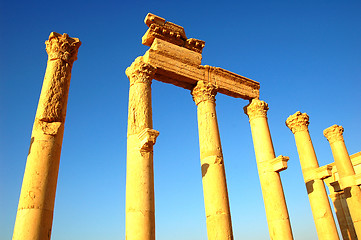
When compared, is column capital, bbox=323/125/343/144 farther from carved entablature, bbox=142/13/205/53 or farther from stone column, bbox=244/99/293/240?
carved entablature, bbox=142/13/205/53

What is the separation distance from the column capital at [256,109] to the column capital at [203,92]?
3.38m

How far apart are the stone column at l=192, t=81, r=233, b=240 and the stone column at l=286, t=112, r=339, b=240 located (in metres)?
7.59

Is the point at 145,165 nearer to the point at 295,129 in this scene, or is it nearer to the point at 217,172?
the point at 217,172

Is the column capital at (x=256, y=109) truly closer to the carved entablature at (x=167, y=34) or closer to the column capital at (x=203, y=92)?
the column capital at (x=203, y=92)

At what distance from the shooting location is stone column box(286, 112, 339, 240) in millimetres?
17094

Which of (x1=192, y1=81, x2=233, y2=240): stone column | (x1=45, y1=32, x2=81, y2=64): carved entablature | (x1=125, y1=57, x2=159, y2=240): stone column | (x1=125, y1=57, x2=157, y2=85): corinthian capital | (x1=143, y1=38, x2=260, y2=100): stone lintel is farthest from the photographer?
(x1=143, y1=38, x2=260, y2=100): stone lintel

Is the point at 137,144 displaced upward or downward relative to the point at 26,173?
upward

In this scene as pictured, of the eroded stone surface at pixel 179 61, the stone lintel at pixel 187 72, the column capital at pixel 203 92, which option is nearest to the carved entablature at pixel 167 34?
the eroded stone surface at pixel 179 61

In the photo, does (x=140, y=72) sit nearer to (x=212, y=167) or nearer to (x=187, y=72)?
(x=187, y=72)

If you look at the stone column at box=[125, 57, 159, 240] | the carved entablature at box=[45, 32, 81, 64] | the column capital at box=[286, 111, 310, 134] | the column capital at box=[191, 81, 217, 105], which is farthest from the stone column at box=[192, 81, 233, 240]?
the carved entablature at box=[45, 32, 81, 64]

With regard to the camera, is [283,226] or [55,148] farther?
[283,226]

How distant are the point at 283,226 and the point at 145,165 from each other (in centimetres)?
845

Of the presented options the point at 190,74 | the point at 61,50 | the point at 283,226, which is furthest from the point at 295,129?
the point at 61,50

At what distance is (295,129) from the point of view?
67.6 ft
